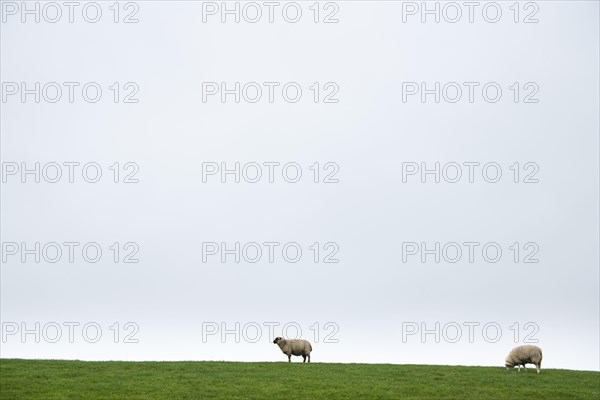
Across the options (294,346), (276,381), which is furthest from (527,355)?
(276,381)

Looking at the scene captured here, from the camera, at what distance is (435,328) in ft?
156

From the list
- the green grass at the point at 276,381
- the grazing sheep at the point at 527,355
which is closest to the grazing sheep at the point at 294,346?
the green grass at the point at 276,381

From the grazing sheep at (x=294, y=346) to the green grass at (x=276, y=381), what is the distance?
1831mm

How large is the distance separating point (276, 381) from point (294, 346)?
676 centimetres

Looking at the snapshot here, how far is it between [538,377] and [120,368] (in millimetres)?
19144

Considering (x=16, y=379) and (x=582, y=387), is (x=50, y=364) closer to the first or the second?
(x=16, y=379)

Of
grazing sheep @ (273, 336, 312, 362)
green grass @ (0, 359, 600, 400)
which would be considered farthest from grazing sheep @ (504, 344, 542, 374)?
grazing sheep @ (273, 336, 312, 362)

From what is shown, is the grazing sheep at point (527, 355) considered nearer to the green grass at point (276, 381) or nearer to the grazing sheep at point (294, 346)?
the green grass at point (276, 381)

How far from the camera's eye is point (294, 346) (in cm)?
4172

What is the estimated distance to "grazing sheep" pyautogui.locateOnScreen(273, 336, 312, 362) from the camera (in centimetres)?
4169

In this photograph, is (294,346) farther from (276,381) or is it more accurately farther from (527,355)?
(527,355)

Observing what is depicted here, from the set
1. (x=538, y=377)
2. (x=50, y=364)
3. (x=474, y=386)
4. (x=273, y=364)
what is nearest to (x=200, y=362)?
(x=273, y=364)

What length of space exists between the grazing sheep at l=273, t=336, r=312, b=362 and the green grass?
1.83m

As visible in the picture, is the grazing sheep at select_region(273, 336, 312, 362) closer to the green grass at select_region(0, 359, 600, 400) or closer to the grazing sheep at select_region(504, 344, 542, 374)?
the green grass at select_region(0, 359, 600, 400)
